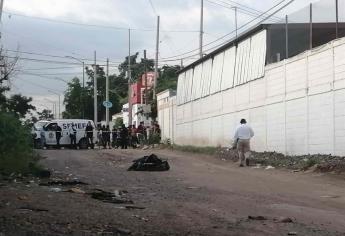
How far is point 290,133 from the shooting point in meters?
23.5

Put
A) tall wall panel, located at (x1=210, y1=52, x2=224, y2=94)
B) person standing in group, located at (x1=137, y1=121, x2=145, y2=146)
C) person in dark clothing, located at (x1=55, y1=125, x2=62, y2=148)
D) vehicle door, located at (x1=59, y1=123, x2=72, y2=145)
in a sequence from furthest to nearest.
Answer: person standing in group, located at (x1=137, y1=121, x2=145, y2=146) < vehicle door, located at (x1=59, y1=123, x2=72, y2=145) < person in dark clothing, located at (x1=55, y1=125, x2=62, y2=148) < tall wall panel, located at (x1=210, y1=52, x2=224, y2=94)

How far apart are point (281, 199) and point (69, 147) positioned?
29.6 meters

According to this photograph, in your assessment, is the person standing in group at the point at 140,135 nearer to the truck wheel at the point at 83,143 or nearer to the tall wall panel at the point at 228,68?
the truck wheel at the point at 83,143

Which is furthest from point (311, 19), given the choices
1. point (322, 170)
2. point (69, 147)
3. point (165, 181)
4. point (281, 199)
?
point (69, 147)

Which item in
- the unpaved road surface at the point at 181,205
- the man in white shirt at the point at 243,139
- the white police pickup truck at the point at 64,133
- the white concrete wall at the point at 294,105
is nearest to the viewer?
the unpaved road surface at the point at 181,205

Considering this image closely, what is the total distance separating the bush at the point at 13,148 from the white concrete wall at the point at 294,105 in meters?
9.52

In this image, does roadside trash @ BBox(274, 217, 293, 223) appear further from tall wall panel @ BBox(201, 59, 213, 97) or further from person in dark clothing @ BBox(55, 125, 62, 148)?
person in dark clothing @ BBox(55, 125, 62, 148)

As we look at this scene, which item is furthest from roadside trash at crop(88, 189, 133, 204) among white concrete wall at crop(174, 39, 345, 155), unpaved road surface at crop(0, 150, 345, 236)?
white concrete wall at crop(174, 39, 345, 155)

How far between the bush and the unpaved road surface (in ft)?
3.21

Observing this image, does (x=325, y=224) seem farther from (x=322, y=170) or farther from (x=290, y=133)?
(x=290, y=133)

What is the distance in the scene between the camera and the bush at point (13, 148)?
53.4 ft

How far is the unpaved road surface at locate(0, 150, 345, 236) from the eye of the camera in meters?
8.70

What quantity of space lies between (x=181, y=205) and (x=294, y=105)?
41.0 ft

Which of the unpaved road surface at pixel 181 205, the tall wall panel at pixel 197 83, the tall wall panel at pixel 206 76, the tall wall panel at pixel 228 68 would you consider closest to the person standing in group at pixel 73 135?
the tall wall panel at pixel 197 83
